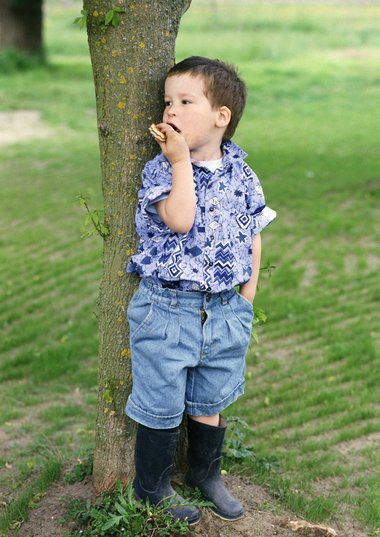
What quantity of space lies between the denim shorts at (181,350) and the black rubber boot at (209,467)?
14 cm

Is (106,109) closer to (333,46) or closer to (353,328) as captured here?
(353,328)

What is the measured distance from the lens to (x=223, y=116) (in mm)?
2924

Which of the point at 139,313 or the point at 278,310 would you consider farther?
the point at 278,310

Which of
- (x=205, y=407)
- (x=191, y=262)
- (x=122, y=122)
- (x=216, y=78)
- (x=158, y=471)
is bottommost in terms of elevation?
(x=158, y=471)

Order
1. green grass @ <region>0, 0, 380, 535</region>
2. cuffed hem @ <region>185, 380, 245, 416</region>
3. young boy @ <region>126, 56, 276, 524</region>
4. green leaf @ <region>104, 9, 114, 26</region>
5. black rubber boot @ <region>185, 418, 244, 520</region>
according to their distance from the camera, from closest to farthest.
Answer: young boy @ <region>126, 56, 276, 524</region>, green leaf @ <region>104, 9, 114, 26</region>, cuffed hem @ <region>185, 380, 245, 416</region>, black rubber boot @ <region>185, 418, 244, 520</region>, green grass @ <region>0, 0, 380, 535</region>

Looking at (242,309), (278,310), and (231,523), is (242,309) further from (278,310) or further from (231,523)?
(278,310)

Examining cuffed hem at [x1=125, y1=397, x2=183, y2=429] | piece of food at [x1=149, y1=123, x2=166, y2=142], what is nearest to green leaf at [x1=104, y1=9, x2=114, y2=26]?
piece of food at [x1=149, y1=123, x2=166, y2=142]

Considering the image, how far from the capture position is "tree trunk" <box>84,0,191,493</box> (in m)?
3.02

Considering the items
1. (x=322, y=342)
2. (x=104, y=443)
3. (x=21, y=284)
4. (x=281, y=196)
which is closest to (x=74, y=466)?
(x=104, y=443)

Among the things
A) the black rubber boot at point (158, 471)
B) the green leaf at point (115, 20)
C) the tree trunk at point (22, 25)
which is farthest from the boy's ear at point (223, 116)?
the tree trunk at point (22, 25)

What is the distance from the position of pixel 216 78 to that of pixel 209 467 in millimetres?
1570

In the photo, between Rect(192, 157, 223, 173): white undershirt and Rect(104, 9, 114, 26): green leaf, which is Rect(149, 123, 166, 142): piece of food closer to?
Rect(192, 157, 223, 173): white undershirt

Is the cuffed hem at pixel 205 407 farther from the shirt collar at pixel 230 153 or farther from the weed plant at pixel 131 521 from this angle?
the shirt collar at pixel 230 153

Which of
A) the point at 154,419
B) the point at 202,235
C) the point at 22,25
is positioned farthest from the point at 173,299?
the point at 22,25
